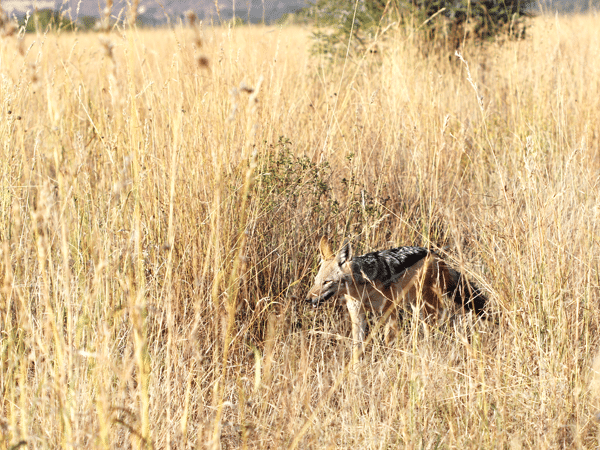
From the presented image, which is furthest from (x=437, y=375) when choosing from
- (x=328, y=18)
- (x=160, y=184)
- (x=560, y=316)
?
(x=328, y=18)

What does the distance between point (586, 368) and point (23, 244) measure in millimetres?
2294

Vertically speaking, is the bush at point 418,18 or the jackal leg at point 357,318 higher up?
the bush at point 418,18

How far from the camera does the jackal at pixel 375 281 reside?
2.07m

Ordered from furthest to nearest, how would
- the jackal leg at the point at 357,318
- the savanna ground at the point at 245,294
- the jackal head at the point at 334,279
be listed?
the jackal leg at the point at 357,318, the jackal head at the point at 334,279, the savanna ground at the point at 245,294

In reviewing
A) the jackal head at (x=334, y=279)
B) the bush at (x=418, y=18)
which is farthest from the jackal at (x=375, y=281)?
the bush at (x=418, y=18)

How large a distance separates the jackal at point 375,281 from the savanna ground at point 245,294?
0.35 ft

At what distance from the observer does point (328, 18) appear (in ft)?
18.2

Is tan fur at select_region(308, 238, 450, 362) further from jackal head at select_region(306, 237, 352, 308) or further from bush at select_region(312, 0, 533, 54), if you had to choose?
bush at select_region(312, 0, 533, 54)

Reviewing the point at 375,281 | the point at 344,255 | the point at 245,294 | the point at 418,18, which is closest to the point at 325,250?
the point at 344,255

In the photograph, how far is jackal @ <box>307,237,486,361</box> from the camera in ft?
6.79

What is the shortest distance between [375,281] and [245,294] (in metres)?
0.57

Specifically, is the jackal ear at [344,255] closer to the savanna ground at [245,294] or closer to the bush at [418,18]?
the savanna ground at [245,294]

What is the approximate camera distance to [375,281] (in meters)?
2.12

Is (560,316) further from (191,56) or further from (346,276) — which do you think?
(191,56)
